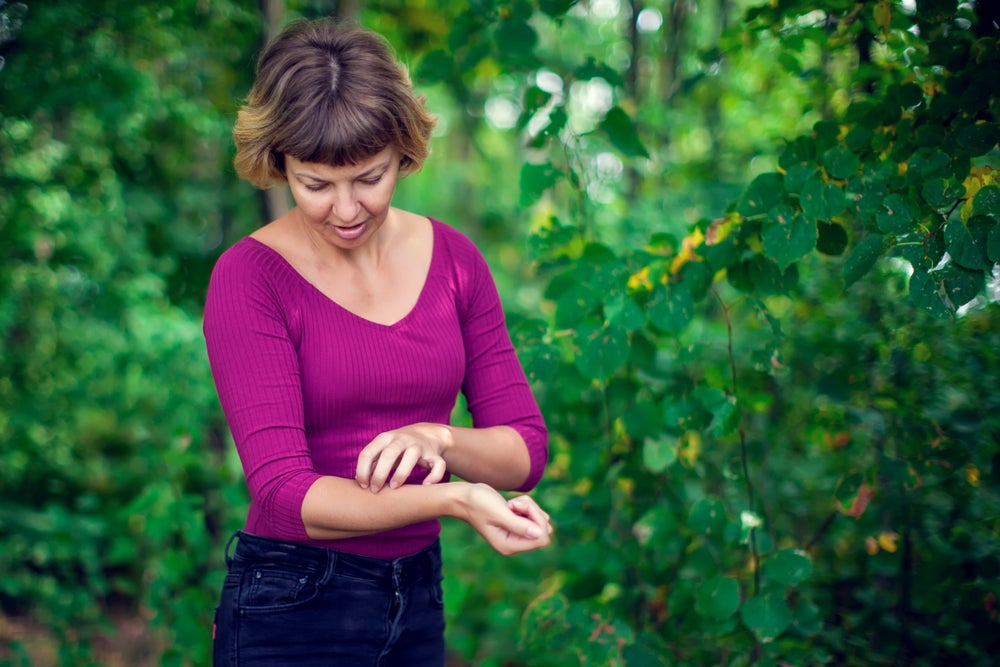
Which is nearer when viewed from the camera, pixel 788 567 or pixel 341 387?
pixel 341 387

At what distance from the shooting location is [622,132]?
2270 millimetres

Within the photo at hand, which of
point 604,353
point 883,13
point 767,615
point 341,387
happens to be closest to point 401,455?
point 341,387

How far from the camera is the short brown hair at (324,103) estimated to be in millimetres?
1426

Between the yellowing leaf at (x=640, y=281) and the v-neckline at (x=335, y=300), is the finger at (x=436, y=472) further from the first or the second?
the yellowing leaf at (x=640, y=281)

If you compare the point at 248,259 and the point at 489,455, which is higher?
the point at 248,259

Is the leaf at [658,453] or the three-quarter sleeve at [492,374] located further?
the leaf at [658,453]

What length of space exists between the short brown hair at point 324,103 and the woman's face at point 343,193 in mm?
20

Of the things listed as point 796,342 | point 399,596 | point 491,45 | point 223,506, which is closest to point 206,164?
point 223,506

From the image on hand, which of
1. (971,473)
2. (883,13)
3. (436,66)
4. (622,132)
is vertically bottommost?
(971,473)

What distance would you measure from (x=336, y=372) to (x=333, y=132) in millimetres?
432

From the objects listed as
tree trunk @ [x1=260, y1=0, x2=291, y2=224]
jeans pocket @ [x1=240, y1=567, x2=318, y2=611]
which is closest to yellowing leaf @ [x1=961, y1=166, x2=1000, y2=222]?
jeans pocket @ [x1=240, y1=567, x2=318, y2=611]

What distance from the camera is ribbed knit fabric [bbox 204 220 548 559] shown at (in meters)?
1.36

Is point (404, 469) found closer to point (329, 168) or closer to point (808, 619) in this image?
point (329, 168)

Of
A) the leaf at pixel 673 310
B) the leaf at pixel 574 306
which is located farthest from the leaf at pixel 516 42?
the leaf at pixel 673 310
